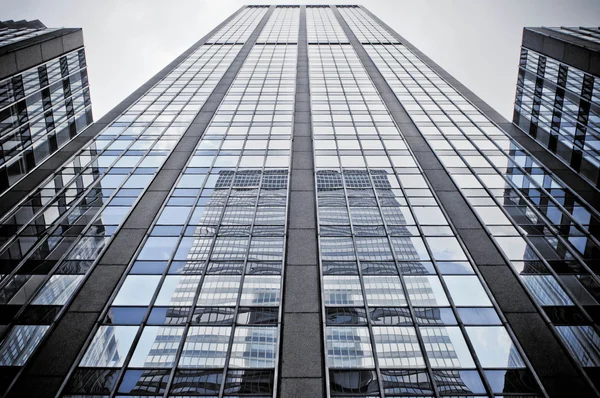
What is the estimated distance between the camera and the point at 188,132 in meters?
30.2

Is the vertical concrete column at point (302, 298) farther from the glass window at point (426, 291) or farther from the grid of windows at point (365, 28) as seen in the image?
the grid of windows at point (365, 28)

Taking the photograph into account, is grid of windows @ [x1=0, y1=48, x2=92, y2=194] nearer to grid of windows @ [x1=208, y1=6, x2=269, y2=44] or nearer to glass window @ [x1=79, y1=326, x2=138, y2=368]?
glass window @ [x1=79, y1=326, x2=138, y2=368]

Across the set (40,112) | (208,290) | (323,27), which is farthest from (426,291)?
(323,27)

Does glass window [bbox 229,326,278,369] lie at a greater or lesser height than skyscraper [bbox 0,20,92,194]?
lesser

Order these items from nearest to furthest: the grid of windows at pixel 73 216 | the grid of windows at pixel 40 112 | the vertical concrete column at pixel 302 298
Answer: the vertical concrete column at pixel 302 298, the grid of windows at pixel 73 216, the grid of windows at pixel 40 112

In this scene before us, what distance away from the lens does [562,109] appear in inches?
1109

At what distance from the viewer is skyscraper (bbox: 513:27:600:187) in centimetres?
2484

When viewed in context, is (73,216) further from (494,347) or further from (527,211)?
(527,211)

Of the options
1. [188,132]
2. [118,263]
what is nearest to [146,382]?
[118,263]

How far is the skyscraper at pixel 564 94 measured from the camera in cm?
2484

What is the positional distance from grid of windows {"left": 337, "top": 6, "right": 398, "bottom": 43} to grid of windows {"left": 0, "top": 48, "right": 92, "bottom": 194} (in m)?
38.8

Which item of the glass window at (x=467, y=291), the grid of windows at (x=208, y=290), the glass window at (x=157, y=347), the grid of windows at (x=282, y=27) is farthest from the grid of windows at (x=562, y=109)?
the grid of windows at (x=282, y=27)

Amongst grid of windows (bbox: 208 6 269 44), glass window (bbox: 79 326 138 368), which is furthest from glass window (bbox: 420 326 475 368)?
grid of windows (bbox: 208 6 269 44)

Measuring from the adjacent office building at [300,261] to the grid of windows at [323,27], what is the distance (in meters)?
30.3
